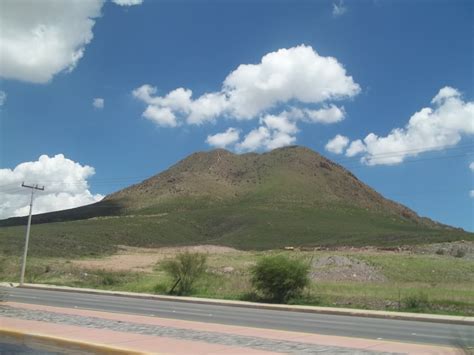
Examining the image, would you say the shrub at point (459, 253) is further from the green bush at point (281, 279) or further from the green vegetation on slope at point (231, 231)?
the green bush at point (281, 279)

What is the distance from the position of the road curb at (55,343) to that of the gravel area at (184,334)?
1.97 m

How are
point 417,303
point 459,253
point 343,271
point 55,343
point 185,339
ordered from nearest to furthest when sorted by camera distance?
point 55,343 < point 185,339 < point 417,303 < point 343,271 < point 459,253

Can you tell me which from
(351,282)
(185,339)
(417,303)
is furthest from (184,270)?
(185,339)

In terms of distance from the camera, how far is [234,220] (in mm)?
144625

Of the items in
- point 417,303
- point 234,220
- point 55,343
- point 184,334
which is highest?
point 234,220

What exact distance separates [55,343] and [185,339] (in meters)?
2.71

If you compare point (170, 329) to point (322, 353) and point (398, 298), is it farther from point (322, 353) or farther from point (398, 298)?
point (398, 298)

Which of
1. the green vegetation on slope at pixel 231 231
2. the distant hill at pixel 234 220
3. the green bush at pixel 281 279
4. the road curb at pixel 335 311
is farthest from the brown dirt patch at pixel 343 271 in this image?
the distant hill at pixel 234 220

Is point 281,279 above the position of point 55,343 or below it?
above

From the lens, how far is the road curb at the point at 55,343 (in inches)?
404

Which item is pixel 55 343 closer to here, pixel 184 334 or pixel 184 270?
pixel 184 334

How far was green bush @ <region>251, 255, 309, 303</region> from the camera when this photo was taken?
95.5 feet

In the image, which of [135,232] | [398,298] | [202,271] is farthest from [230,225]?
[398,298]

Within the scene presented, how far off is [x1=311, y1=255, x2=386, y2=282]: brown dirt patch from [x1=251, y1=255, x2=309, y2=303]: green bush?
2009 centimetres
